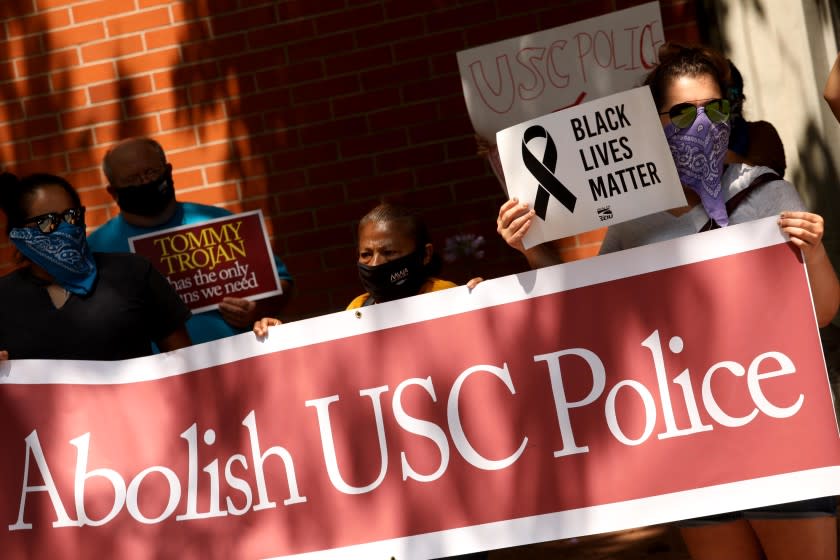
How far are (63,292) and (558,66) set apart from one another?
2.25 meters

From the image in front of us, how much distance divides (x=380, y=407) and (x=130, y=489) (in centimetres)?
81

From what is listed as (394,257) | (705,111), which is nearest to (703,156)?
(705,111)

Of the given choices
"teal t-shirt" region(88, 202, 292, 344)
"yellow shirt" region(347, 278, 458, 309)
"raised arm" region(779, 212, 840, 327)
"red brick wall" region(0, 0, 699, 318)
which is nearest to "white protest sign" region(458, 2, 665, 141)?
"red brick wall" region(0, 0, 699, 318)

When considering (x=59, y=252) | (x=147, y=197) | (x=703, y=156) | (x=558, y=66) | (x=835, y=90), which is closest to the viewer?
(x=703, y=156)

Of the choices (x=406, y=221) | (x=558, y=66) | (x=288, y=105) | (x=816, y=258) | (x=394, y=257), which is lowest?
(x=816, y=258)

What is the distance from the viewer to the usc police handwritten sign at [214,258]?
12.6 ft

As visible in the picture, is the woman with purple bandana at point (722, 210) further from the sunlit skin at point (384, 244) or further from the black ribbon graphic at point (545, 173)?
the sunlit skin at point (384, 244)

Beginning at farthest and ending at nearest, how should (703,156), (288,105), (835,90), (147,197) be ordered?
(288,105) → (147,197) → (835,90) → (703,156)

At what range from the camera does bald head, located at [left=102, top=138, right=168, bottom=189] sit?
3980mm

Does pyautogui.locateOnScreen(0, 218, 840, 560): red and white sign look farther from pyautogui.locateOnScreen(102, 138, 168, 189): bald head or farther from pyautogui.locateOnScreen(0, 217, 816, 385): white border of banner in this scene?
pyautogui.locateOnScreen(102, 138, 168, 189): bald head

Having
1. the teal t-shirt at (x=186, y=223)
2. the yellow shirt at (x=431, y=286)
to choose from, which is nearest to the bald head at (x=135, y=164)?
the teal t-shirt at (x=186, y=223)

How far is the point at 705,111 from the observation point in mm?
2713

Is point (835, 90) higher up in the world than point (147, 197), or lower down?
lower down

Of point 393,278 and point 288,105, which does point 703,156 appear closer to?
point 393,278
